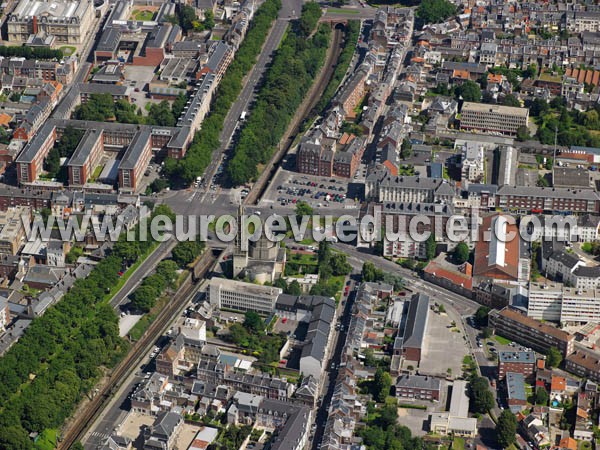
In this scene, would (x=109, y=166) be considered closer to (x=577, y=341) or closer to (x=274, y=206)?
(x=274, y=206)

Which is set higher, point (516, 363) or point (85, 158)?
point (85, 158)

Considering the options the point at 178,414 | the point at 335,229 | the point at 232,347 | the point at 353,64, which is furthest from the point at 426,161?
the point at 178,414

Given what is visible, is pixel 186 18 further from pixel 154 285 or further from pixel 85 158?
pixel 154 285

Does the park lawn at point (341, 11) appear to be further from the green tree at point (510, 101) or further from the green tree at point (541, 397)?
the green tree at point (541, 397)

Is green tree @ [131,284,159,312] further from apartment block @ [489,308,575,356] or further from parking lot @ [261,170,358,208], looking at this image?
apartment block @ [489,308,575,356]

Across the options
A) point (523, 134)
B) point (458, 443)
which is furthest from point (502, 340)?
point (523, 134)

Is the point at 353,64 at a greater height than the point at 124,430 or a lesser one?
greater
